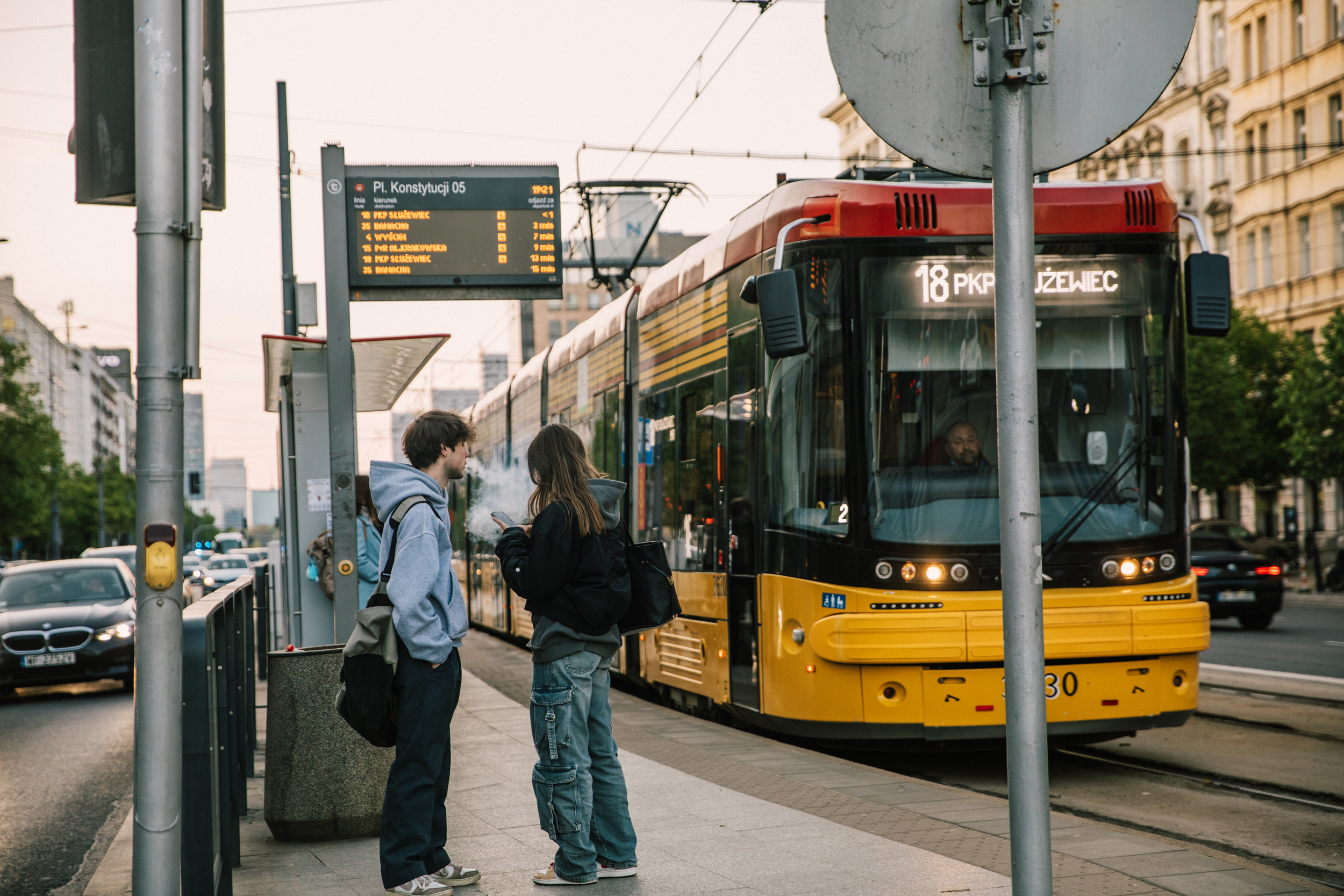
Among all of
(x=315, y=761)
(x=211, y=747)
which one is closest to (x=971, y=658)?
(x=315, y=761)

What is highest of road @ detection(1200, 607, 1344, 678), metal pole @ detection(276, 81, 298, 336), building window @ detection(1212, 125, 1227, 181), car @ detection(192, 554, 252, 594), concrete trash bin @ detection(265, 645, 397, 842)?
building window @ detection(1212, 125, 1227, 181)

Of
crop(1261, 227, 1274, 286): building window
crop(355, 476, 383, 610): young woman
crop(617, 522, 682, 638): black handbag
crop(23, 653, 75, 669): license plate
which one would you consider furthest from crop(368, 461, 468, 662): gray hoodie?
crop(1261, 227, 1274, 286): building window

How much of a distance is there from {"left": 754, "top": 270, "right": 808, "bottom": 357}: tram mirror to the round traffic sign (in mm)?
4348

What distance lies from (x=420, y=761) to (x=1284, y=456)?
38.8 m

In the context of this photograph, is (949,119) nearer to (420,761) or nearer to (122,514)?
(420,761)

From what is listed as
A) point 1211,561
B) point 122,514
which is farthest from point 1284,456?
point 122,514

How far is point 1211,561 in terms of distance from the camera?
20266 mm

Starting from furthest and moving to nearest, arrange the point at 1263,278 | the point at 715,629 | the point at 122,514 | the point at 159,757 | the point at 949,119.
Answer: the point at 122,514
the point at 1263,278
the point at 715,629
the point at 159,757
the point at 949,119

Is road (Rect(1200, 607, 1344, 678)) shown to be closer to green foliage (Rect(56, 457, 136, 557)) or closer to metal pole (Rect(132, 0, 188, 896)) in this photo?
metal pole (Rect(132, 0, 188, 896))

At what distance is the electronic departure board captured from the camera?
7.32m

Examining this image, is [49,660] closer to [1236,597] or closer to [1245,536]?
[1236,597]

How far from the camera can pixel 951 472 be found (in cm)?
798

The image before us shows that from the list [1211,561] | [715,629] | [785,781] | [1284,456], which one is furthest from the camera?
[1284,456]

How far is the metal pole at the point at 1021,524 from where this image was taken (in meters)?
2.69
